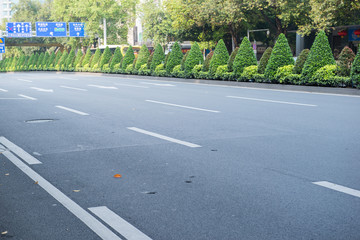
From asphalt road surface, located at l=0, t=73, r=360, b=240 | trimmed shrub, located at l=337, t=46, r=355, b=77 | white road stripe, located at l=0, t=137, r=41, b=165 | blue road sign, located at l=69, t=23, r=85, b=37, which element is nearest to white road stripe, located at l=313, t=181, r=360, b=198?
asphalt road surface, located at l=0, t=73, r=360, b=240

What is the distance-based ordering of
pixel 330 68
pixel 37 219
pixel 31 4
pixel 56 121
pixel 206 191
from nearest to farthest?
pixel 37 219 → pixel 206 191 → pixel 56 121 → pixel 330 68 → pixel 31 4

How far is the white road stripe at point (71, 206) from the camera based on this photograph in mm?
3906

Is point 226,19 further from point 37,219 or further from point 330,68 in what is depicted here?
point 37,219

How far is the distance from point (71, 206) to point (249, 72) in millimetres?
20350

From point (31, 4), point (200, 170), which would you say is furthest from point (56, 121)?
point (31, 4)

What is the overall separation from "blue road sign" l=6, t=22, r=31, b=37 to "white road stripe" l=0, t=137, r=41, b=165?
2051 inches

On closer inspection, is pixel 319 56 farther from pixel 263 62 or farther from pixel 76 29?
pixel 76 29

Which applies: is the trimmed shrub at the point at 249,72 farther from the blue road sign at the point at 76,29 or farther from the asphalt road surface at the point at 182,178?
the blue road sign at the point at 76,29

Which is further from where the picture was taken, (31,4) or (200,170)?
(31,4)

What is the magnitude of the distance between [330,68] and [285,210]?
1626cm

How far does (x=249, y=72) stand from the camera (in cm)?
2423

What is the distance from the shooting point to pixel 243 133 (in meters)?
8.62

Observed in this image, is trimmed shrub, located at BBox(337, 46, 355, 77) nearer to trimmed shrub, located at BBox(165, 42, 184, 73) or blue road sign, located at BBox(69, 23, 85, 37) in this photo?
trimmed shrub, located at BBox(165, 42, 184, 73)

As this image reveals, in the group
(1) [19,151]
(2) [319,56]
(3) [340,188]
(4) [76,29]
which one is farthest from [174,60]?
(4) [76,29]
